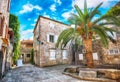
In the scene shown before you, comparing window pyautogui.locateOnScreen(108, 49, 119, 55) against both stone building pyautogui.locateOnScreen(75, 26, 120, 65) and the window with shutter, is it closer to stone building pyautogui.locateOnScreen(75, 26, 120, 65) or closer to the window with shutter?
stone building pyautogui.locateOnScreen(75, 26, 120, 65)

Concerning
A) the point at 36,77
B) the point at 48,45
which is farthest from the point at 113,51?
the point at 36,77

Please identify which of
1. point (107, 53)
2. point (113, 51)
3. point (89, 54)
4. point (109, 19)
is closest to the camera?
point (109, 19)

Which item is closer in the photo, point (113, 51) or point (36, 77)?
point (36, 77)

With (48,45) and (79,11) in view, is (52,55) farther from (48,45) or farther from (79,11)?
(79,11)

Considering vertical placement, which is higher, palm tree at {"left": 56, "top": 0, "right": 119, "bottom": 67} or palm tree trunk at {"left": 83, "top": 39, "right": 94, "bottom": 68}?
palm tree at {"left": 56, "top": 0, "right": 119, "bottom": 67}

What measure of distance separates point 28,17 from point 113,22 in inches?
909

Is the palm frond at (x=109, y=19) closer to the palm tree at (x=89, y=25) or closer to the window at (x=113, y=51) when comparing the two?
the palm tree at (x=89, y=25)

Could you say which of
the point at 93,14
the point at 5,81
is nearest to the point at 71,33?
the point at 93,14

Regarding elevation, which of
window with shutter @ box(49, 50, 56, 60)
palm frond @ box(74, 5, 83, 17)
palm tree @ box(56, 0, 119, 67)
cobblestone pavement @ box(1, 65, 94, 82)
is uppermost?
palm frond @ box(74, 5, 83, 17)

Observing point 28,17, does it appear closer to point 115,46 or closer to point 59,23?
point 59,23

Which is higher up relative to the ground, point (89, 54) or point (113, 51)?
point (113, 51)

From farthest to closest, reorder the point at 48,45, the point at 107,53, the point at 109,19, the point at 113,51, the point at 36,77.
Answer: the point at 48,45
the point at 107,53
the point at 113,51
the point at 109,19
the point at 36,77

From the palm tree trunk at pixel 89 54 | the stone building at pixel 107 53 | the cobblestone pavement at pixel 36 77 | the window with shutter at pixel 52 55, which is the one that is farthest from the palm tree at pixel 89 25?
the window with shutter at pixel 52 55

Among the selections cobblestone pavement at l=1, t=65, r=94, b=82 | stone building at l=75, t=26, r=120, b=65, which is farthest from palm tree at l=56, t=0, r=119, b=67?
stone building at l=75, t=26, r=120, b=65
